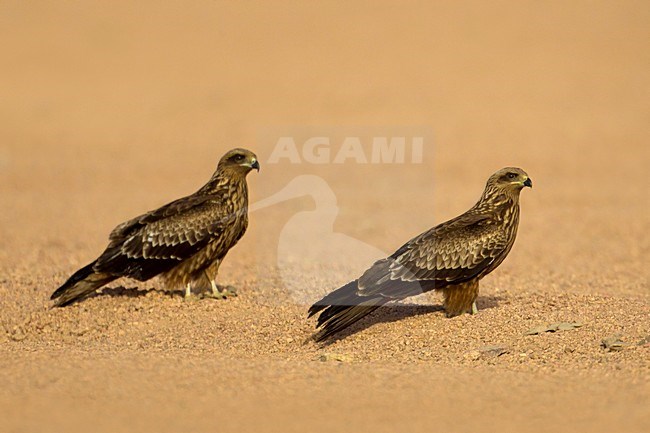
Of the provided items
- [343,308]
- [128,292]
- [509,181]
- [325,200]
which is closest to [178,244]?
[128,292]

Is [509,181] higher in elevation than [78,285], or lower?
higher

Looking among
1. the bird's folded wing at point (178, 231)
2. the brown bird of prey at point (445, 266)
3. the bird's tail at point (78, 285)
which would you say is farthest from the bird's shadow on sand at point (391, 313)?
the bird's tail at point (78, 285)

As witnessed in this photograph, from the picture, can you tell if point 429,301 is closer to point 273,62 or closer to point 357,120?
point 357,120

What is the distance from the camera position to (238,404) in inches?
310

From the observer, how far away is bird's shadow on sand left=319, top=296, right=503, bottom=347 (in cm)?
1057

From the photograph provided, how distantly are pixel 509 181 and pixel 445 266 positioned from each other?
4.24 ft

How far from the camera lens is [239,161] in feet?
39.5

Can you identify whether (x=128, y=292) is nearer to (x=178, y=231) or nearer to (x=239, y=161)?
(x=178, y=231)

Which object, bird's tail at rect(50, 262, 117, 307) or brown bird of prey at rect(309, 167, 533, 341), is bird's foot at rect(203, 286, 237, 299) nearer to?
bird's tail at rect(50, 262, 117, 307)

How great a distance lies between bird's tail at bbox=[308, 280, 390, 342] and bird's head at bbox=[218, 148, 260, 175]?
2476 millimetres

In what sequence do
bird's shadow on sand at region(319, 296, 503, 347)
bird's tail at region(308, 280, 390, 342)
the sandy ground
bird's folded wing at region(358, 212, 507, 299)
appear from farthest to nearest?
1. bird's shadow on sand at region(319, 296, 503, 347)
2. bird's folded wing at region(358, 212, 507, 299)
3. bird's tail at region(308, 280, 390, 342)
4. the sandy ground

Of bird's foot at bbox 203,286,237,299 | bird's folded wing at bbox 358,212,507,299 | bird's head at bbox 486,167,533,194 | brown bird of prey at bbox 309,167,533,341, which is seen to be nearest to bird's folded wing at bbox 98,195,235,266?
bird's foot at bbox 203,286,237,299

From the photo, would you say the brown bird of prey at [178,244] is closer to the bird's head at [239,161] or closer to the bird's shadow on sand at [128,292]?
the bird's head at [239,161]

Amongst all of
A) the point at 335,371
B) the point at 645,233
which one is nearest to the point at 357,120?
the point at 645,233
